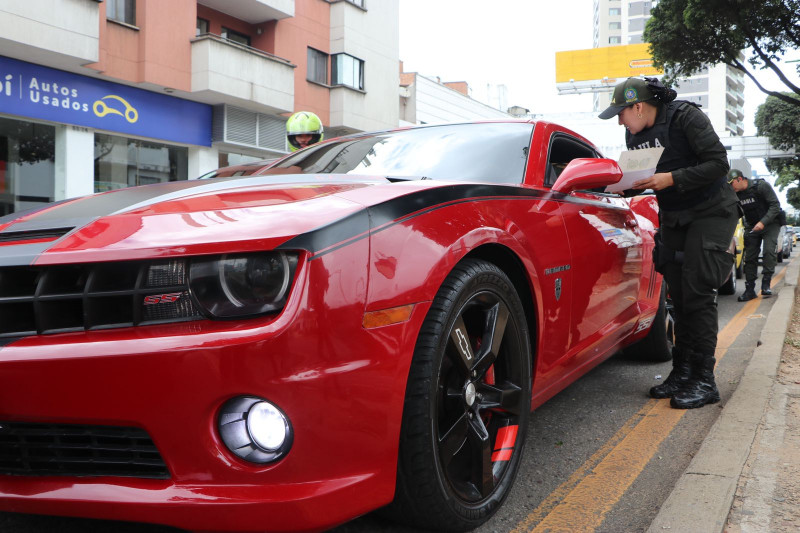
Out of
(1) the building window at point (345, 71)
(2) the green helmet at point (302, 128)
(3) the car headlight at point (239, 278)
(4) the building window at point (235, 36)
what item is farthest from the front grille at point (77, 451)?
(1) the building window at point (345, 71)

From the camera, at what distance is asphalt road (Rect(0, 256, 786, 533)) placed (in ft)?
6.91

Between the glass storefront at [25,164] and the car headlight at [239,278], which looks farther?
the glass storefront at [25,164]

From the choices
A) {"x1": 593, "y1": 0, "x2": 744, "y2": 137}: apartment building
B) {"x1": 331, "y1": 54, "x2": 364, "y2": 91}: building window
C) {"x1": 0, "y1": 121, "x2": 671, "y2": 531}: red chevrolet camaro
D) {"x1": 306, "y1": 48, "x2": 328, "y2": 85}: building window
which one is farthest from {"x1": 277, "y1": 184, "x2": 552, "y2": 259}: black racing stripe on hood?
{"x1": 593, "y1": 0, "x2": 744, "y2": 137}: apartment building

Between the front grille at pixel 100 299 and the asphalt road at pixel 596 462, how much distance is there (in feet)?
2.50

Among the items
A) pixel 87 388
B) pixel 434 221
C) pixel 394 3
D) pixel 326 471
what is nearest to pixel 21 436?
pixel 87 388

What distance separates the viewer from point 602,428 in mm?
3209

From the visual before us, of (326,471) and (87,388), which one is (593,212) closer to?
(326,471)

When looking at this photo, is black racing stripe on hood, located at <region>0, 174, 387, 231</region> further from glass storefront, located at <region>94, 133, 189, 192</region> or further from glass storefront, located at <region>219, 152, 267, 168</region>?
glass storefront, located at <region>219, 152, 267, 168</region>

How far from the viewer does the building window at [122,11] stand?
12973 mm

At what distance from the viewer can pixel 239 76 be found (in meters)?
14.9

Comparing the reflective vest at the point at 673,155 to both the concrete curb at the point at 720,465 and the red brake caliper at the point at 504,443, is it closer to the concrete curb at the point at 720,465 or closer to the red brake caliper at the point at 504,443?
the concrete curb at the point at 720,465

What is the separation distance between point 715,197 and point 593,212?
0.86m

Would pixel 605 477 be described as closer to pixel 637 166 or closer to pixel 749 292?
pixel 637 166

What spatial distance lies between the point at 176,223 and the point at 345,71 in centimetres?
1835
